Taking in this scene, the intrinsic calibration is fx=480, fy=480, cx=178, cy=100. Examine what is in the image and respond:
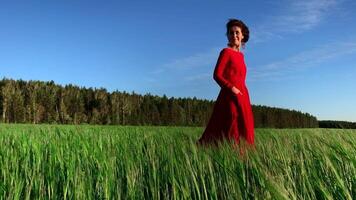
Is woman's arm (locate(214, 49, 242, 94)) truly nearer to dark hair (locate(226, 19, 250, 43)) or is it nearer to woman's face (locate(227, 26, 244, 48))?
woman's face (locate(227, 26, 244, 48))

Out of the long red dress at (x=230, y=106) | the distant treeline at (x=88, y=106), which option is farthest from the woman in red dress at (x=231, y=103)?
the distant treeline at (x=88, y=106)

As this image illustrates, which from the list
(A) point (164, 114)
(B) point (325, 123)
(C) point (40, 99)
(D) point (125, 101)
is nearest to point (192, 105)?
(A) point (164, 114)

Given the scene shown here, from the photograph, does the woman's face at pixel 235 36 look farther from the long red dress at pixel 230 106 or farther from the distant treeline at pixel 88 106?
the distant treeline at pixel 88 106

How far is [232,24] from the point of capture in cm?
577

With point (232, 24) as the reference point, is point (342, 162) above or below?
below

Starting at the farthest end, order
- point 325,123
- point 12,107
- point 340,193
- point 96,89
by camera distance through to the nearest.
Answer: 1. point 325,123
2. point 96,89
3. point 12,107
4. point 340,193

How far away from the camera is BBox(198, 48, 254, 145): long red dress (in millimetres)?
5438

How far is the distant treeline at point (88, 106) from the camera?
2688 centimetres

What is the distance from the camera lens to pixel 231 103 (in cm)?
548

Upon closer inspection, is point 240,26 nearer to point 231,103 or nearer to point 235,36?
point 235,36

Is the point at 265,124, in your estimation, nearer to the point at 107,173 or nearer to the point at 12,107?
the point at 12,107

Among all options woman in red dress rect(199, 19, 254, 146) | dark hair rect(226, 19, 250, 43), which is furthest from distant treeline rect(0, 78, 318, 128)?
woman in red dress rect(199, 19, 254, 146)

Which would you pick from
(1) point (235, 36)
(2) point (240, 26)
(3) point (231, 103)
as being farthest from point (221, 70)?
(2) point (240, 26)

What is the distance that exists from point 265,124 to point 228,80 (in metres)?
35.4
